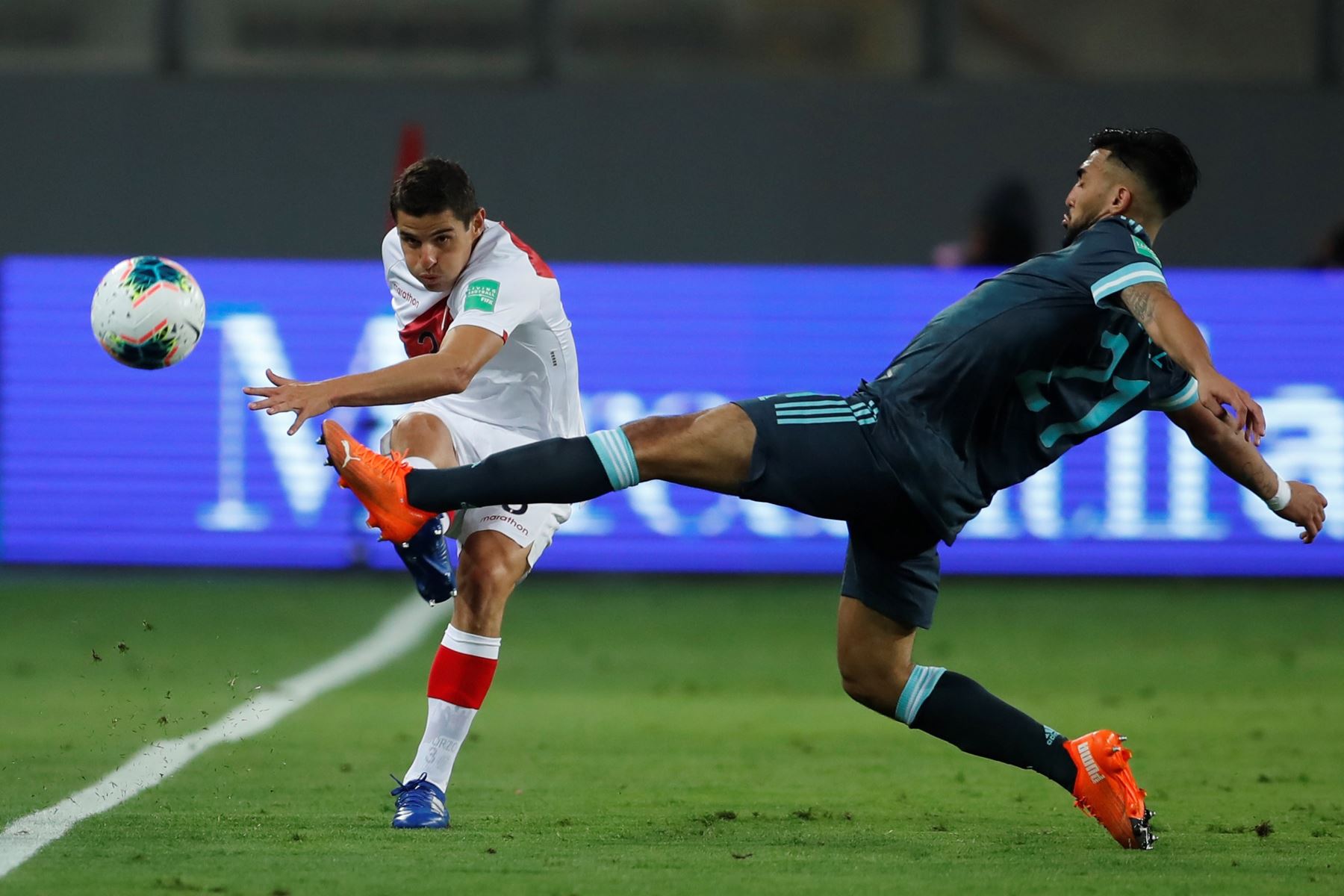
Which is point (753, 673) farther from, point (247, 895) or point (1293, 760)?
point (247, 895)

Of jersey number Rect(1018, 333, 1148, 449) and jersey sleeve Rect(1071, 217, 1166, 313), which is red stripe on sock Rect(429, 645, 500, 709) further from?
jersey sleeve Rect(1071, 217, 1166, 313)

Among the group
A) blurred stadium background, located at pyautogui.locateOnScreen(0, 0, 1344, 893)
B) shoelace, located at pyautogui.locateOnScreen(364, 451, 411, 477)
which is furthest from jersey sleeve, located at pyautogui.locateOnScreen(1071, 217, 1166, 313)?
shoelace, located at pyautogui.locateOnScreen(364, 451, 411, 477)

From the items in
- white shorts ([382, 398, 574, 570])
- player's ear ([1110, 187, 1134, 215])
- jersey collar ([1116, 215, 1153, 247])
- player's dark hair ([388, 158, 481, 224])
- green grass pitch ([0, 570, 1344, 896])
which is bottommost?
green grass pitch ([0, 570, 1344, 896])

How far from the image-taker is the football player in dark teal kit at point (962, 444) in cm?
442

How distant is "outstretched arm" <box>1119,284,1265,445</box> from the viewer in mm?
4207

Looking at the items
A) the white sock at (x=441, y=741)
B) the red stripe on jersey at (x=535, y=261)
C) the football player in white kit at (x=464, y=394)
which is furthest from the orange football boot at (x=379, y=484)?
the red stripe on jersey at (x=535, y=261)

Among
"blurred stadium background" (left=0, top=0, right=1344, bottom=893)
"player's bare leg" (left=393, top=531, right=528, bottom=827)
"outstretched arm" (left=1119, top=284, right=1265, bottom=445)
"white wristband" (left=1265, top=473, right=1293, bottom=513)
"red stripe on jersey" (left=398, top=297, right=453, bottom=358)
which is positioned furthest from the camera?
"red stripe on jersey" (left=398, top=297, right=453, bottom=358)

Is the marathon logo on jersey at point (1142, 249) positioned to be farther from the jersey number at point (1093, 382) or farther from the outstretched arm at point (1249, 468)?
the outstretched arm at point (1249, 468)

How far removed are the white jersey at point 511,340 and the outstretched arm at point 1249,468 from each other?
5.70ft

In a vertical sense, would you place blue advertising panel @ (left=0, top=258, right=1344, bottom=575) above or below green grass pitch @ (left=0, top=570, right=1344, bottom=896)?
above

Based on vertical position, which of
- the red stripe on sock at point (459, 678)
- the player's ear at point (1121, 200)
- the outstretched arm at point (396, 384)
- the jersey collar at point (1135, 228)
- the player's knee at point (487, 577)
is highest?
the player's ear at point (1121, 200)

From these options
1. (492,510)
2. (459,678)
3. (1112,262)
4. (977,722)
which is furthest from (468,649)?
(1112,262)

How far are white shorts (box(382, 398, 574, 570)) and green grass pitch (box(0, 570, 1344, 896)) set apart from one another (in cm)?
78

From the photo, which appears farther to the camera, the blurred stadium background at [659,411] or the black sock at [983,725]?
the blurred stadium background at [659,411]
